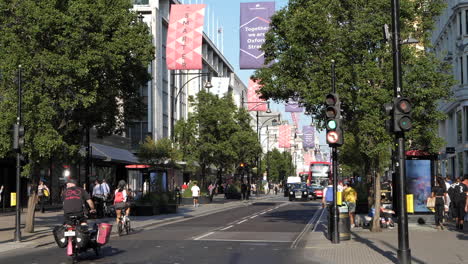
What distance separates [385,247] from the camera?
56.9 feet

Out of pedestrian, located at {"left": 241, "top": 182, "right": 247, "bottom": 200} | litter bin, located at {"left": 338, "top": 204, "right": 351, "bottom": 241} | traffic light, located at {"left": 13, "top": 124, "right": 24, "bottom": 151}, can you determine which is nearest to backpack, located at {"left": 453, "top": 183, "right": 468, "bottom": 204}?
litter bin, located at {"left": 338, "top": 204, "right": 351, "bottom": 241}

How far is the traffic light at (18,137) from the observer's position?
19.4 metres

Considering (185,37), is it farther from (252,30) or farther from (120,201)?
(120,201)

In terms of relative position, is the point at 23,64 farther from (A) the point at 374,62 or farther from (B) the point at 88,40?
(A) the point at 374,62

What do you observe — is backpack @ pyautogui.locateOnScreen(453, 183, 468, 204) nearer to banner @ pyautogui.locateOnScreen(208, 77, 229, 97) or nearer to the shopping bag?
the shopping bag

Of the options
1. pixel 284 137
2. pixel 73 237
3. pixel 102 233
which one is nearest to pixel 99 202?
pixel 102 233

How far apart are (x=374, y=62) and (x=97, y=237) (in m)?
11.0

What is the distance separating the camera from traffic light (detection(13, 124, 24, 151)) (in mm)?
19438

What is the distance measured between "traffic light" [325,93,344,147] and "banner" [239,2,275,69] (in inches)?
597

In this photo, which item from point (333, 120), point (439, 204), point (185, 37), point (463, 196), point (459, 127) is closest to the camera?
point (333, 120)

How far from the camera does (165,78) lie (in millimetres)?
74562

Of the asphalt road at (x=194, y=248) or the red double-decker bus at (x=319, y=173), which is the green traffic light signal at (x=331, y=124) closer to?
the asphalt road at (x=194, y=248)

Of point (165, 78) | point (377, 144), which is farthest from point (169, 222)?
point (165, 78)

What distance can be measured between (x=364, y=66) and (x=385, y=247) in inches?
270
